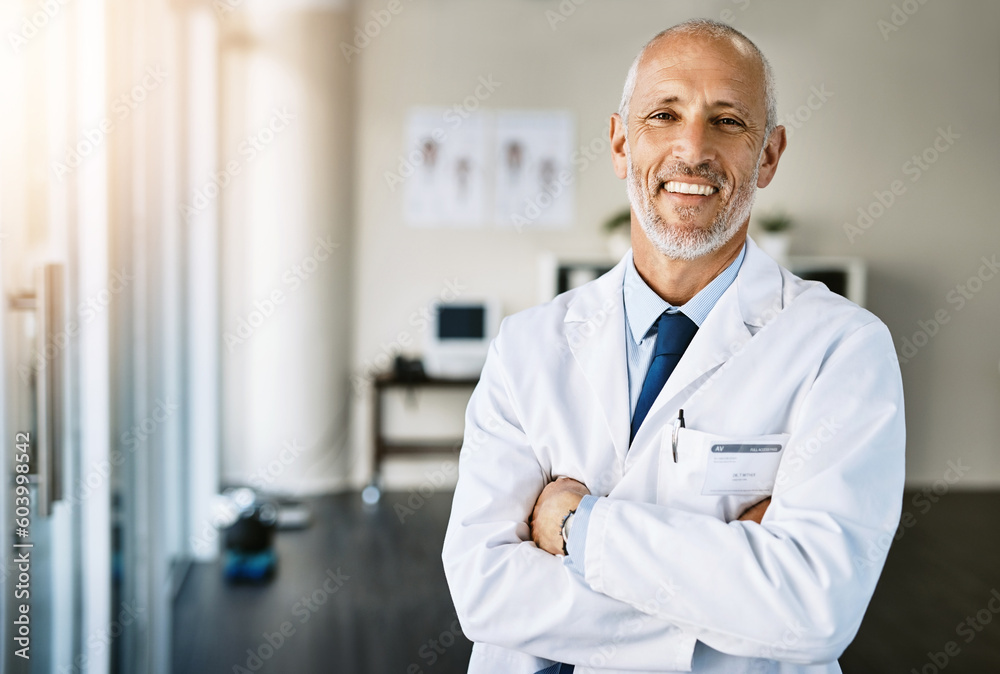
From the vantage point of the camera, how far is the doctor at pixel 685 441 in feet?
3.24

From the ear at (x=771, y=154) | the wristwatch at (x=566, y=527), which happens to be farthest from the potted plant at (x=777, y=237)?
the wristwatch at (x=566, y=527)

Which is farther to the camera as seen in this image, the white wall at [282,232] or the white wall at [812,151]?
the white wall at [812,151]

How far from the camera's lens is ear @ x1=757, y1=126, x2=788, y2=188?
1.25 m

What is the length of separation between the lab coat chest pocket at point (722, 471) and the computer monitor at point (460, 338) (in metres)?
3.56

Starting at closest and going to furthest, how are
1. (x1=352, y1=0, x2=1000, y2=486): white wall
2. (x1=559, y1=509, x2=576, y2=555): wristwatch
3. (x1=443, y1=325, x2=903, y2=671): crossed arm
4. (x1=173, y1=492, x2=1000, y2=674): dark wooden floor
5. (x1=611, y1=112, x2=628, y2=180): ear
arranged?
(x1=443, y1=325, x2=903, y2=671): crossed arm → (x1=559, y1=509, x2=576, y2=555): wristwatch → (x1=611, y1=112, x2=628, y2=180): ear → (x1=173, y1=492, x2=1000, y2=674): dark wooden floor → (x1=352, y1=0, x2=1000, y2=486): white wall

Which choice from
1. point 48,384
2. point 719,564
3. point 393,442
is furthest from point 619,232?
point 719,564

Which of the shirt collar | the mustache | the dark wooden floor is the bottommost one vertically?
the dark wooden floor

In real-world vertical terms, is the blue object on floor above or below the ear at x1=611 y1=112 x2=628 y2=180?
below

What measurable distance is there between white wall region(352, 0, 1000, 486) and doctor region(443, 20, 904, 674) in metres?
3.65

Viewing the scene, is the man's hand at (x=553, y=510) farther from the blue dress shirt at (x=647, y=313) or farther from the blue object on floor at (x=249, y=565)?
the blue object on floor at (x=249, y=565)

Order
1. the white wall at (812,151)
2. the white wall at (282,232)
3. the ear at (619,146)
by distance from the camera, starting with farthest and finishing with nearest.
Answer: the white wall at (812,151)
the white wall at (282,232)
the ear at (619,146)

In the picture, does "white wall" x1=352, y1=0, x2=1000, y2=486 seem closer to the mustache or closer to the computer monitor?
the computer monitor

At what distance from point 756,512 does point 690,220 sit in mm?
463

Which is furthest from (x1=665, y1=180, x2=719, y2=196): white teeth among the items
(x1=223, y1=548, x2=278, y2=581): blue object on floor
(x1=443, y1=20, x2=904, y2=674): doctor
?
(x1=223, y1=548, x2=278, y2=581): blue object on floor
